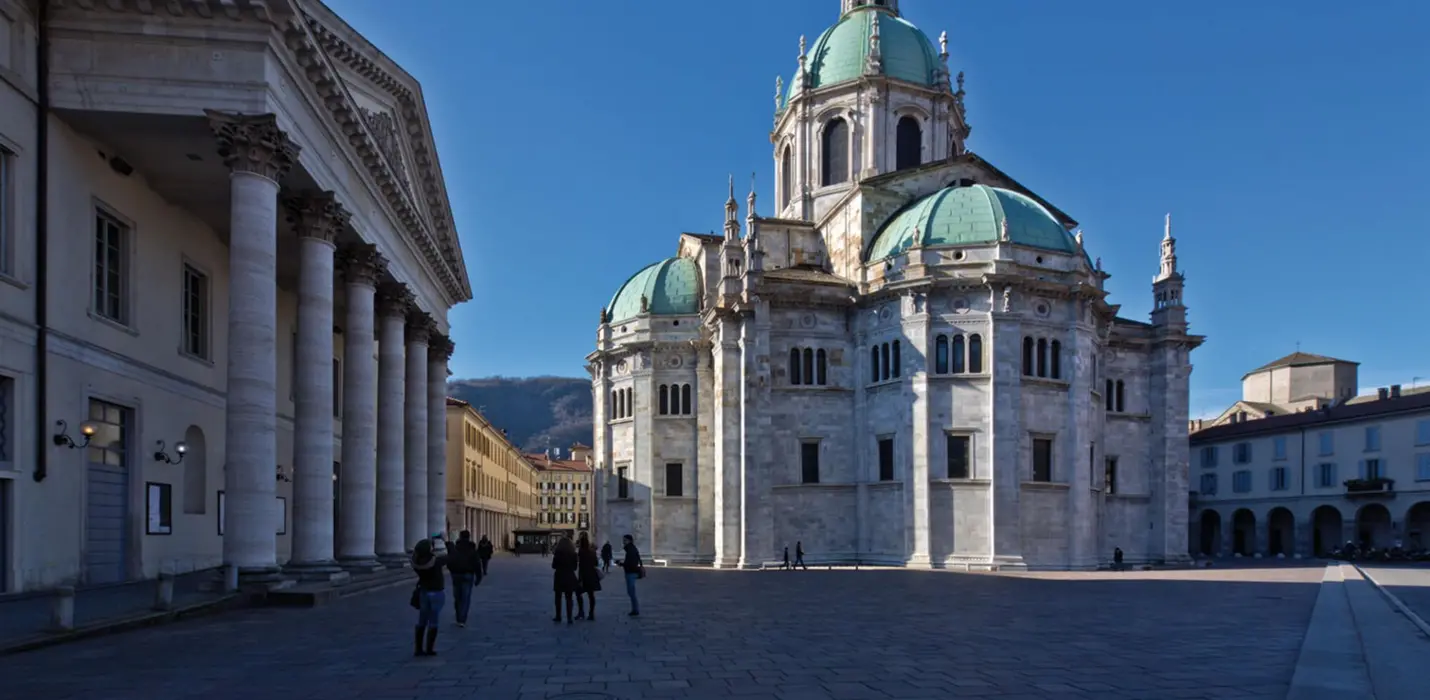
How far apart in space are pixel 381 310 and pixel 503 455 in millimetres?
67137

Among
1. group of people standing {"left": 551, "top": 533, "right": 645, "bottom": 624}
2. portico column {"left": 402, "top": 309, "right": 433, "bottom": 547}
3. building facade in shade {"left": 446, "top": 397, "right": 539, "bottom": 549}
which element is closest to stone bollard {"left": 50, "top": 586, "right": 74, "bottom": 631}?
group of people standing {"left": 551, "top": 533, "right": 645, "bottom": 624}

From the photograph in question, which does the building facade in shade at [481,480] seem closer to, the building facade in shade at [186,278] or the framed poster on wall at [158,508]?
the building facade in shade at [186,278]

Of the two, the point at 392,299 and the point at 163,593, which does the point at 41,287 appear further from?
the point at 392,299

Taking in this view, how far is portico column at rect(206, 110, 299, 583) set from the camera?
18828 mm

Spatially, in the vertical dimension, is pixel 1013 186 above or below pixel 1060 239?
above

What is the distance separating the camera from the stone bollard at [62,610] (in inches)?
563

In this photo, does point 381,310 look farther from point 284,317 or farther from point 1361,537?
point 1361,537

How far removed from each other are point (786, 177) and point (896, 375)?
19.7m

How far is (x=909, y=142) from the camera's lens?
55719 mm

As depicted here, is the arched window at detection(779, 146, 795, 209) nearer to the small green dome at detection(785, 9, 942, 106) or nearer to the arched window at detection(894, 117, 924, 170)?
the small green dome at detection(785, 9, 942, 106)

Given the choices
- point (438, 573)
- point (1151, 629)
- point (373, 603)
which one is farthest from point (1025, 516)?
point (438, 573)

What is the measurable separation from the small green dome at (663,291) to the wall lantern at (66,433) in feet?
121

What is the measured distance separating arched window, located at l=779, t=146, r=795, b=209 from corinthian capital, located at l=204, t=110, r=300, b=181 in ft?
138

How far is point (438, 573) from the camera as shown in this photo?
44.8 feet
